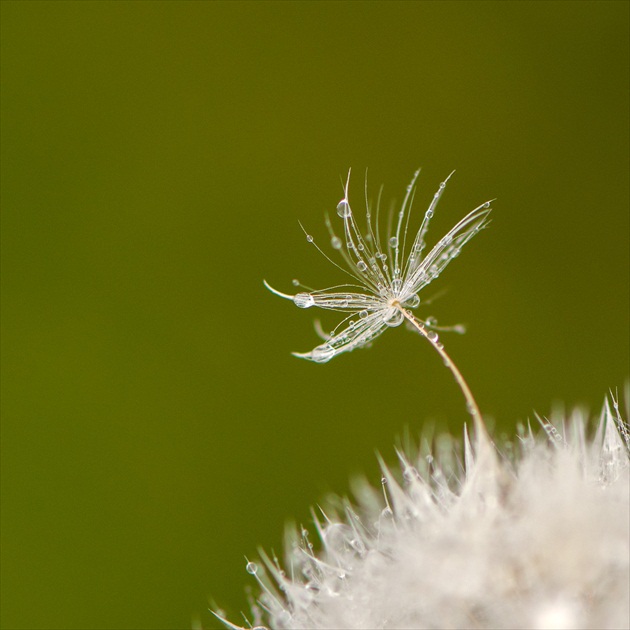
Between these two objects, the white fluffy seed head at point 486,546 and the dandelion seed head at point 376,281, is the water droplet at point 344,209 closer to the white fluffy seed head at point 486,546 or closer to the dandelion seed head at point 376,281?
the dandelion seed head at point 376,281

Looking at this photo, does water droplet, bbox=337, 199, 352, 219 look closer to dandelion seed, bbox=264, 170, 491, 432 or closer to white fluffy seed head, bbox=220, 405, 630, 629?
dandelion seed, bbox=264, 170, 491, 432

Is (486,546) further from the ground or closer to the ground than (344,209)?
closer to the ground

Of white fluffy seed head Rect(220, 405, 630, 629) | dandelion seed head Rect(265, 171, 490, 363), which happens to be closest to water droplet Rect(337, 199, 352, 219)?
dandelion seed head Rect(265, 171, 490, 363)

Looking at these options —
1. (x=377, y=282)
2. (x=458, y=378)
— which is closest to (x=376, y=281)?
(x=377, y=282)

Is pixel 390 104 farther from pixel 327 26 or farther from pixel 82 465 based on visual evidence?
pixel 82 465

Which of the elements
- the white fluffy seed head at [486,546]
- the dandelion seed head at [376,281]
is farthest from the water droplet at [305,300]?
the white fluffy seed head at [486,546]

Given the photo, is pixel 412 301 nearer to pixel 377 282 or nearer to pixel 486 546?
pixel 377 282

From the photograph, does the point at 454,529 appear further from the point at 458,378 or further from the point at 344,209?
the point at 344,209

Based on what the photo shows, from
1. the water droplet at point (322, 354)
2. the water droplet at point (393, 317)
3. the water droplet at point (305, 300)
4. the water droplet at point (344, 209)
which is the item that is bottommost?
the water droplet at point (393, 317)
